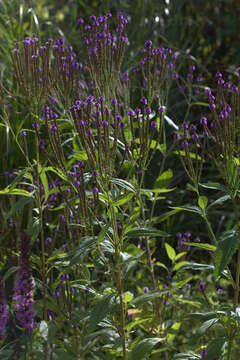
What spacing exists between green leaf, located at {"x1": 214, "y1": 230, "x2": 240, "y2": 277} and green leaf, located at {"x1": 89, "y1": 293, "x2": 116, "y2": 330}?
474mm

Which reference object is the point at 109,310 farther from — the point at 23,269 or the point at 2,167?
the point at 2,167

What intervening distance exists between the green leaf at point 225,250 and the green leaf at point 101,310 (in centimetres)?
47

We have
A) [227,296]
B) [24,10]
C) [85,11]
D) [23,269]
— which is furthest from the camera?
[85,11]

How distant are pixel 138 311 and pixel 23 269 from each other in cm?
137

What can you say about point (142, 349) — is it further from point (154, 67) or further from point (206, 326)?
point (154, 67)

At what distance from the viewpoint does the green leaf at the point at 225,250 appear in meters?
1.93

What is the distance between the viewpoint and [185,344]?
3482 mm

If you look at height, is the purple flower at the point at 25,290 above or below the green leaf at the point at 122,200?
below

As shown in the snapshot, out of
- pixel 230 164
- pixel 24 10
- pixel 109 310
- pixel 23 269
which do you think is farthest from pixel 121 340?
pixel 24 10

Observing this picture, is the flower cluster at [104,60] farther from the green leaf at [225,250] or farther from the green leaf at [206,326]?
the green leaf at [206,326]

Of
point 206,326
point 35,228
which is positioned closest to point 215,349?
point 206,326

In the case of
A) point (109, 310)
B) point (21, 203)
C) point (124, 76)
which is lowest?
point (109, 310)

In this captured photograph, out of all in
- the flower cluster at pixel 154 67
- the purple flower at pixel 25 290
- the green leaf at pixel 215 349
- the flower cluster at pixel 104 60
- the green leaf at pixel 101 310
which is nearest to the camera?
the purple flower at pixel 25 290

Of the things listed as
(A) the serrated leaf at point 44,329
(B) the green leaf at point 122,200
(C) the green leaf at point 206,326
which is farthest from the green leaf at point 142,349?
(B) the green leaf at point 122,200
